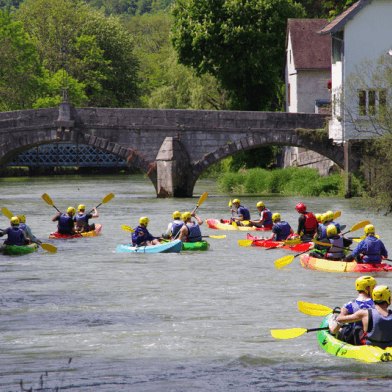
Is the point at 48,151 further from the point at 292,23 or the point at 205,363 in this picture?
the point at 205,363

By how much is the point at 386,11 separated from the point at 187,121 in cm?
1095

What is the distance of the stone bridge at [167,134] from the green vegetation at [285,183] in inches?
50.5

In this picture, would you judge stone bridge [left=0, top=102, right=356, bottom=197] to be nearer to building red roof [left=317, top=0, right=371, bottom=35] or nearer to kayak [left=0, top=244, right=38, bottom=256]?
building red roof [left=317, top=0, right=371, bottom=35]

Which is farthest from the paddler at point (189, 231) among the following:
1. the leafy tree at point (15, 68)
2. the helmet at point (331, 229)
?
the leafy tree at point (15, 68)

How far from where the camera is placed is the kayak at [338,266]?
48.8ft

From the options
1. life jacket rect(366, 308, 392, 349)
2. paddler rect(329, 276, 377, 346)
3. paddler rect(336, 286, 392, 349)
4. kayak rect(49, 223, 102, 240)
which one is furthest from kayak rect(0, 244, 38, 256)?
life jacket rect(366, 308, 392, 349)

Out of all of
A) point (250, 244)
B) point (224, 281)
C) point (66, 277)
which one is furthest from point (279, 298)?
point (250, 244)

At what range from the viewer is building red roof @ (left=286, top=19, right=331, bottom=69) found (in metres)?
44.2

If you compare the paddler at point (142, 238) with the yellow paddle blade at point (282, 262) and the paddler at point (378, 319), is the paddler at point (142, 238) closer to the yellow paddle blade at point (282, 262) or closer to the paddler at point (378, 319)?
the yellow paddle blade at point (282, 262)

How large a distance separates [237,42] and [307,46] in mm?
4845

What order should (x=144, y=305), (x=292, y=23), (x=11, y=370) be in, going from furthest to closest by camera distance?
(x=292, y=23), (x=144, y=305), (x=11, y=370)

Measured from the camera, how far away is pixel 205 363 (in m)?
9.30

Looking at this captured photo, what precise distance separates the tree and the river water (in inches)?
1014

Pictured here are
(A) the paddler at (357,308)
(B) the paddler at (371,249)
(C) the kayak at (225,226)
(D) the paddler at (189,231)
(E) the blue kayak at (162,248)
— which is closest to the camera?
(A) the paddler at (357,308)
